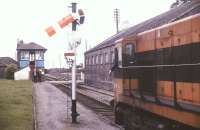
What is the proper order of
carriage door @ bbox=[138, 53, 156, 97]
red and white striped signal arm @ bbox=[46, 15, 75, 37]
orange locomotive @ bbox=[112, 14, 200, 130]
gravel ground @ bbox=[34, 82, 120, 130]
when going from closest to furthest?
1. orange locomotive @ bbox=[112, 14, 200, 130]
2. carriage door @ bbox=[138, 53, 156, 97]
3. red and white striped signal arm @ bbox=[46, 15, 75, 37]
4. gravel ground @ bbox=[34, 82, 120, 130]

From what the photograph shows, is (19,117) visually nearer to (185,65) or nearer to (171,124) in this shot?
(171,124)

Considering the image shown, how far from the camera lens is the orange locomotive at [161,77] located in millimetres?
10078

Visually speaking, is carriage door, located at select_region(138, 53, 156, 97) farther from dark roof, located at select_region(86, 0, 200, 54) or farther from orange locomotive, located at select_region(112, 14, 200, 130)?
dark roof, located at select_region(86, 0, 200, 54)

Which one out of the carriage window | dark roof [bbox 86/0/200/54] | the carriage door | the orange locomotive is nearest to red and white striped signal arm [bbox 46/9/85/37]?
the orange locomotive

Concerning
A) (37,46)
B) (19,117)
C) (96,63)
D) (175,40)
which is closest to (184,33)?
(175,40)

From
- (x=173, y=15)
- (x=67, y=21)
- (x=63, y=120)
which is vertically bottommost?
(x=63, y=120)

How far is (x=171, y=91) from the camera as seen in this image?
1118cm

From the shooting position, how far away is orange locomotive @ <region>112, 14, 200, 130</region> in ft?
33.1

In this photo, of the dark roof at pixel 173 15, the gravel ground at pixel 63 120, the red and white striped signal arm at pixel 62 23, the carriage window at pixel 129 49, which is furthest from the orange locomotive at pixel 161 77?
the dark roof at pixel 173 15

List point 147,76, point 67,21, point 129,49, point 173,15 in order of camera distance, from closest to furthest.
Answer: point 147,76 < point 129,49 < point 67,21 < point 173,15

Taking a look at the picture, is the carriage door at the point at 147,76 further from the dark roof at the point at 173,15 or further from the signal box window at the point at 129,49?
the dark roof at the point at 173,15

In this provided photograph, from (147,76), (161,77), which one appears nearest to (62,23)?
(147,76)

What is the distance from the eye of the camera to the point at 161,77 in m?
11.8

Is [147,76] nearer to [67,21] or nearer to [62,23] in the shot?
[62,23]
